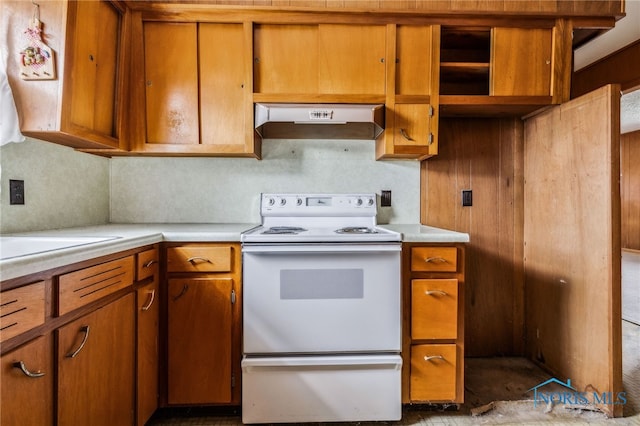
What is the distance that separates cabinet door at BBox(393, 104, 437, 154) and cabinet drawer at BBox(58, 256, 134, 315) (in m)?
1.47

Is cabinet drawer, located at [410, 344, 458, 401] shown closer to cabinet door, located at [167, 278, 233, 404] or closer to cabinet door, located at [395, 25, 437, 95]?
cabinet door, located at [167, 278, 233, 404]

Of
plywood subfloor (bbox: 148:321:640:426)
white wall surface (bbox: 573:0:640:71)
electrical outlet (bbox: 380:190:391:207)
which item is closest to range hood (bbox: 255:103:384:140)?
electrical outlet (bbox: 380:190:391:207)

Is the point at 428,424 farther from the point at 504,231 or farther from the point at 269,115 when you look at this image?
the point at 269,115

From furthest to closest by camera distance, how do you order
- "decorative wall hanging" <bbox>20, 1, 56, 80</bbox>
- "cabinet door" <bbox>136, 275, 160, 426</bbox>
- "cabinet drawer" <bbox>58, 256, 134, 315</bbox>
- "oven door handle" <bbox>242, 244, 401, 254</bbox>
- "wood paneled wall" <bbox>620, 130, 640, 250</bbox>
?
"wood paneled wall" <bbox>620, 130, 640, 250</bbox> → "oven door handle" <bbox>242, 244, 401, 254</bbox> → "cabinet door" <bbox>136, 275, 160, 426</bbox> → "decorative wall hanging" <bbox>20, 1, 56, 80</bbox> → "cabinet drawer" <bbox>58, 256, 134, 315</bbox>

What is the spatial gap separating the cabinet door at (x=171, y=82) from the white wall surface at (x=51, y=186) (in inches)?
17.4

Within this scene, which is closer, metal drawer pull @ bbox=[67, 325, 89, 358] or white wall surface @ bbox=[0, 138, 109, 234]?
metal drawer pull @ bbox=[67, 325, 89, 358]

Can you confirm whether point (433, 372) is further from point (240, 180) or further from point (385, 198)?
point (240, 180)

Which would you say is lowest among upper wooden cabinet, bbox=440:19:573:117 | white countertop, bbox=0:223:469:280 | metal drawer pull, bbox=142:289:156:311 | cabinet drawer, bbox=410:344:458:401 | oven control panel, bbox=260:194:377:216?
cabinet drawer, bbox=410:344:458:401

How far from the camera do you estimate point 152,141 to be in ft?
5.84

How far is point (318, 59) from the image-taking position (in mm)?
1783

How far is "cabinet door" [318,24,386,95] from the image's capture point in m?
1.78

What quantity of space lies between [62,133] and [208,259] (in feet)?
2.66

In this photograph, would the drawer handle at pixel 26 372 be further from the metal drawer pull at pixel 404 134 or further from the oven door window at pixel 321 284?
the metal drawer pull at pixel 404 134

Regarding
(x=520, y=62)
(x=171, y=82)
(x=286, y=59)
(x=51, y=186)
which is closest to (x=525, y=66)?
(x=520, y=62)
